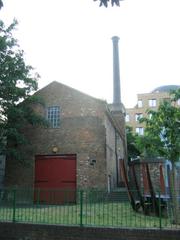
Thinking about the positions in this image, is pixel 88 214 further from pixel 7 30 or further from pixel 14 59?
pixel 7 30

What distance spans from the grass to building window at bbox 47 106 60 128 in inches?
360

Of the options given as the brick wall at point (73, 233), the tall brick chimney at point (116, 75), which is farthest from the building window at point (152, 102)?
the brick wall at point (73, 233)

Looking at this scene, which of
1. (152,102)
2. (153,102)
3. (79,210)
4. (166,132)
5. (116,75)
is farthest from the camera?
(152,102)

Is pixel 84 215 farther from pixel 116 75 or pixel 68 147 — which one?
pixel 116 75

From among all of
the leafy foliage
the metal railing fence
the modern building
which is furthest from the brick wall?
the modern building

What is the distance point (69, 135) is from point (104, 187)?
3.69 metres

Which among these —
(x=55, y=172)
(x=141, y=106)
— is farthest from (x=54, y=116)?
(x=141, y=106)

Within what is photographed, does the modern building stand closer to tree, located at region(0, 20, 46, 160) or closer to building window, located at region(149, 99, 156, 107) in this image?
building window, located at region(149, 99, 156, 107)

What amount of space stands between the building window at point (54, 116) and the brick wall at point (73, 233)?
10.3 m

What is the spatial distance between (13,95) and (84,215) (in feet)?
33.6

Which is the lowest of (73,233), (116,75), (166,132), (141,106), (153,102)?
(73,233)

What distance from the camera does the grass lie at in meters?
10.6

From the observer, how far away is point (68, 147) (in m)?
20.2

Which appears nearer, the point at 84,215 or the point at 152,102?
the point at 84,215
